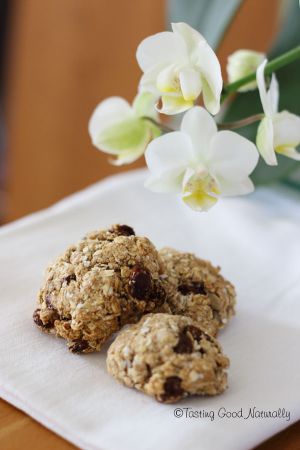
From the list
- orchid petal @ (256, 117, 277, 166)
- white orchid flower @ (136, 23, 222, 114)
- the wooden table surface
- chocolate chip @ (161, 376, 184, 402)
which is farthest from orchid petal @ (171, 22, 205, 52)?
the wooden table surface

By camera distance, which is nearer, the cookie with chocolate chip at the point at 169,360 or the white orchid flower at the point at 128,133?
the cookie with chocolate chip at the point at 169,360

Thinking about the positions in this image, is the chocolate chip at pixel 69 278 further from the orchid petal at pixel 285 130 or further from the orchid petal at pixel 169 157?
the orchid petal at pixel 285 130

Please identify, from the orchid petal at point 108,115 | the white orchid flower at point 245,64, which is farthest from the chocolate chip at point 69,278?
the white orchid flower at point 245,64

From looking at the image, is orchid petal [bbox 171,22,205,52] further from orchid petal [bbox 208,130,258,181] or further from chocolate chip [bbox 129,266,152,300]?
chocolate chip [bbox 129,266,152,300]

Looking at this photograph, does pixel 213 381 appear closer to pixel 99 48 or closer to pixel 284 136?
Result: pixel 284 136

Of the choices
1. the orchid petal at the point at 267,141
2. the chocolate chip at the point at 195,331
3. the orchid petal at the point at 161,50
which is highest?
the orchid petal at the point at 161,50

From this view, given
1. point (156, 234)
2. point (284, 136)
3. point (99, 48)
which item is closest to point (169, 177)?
point (284, 136)
